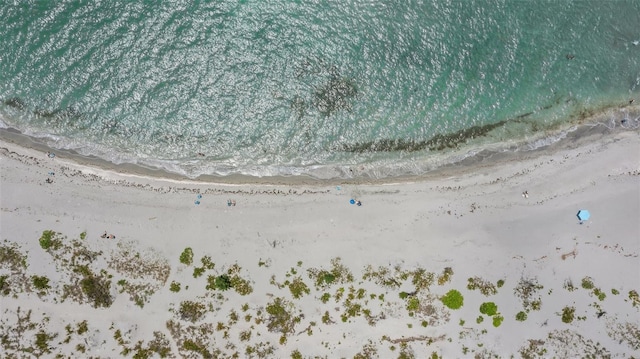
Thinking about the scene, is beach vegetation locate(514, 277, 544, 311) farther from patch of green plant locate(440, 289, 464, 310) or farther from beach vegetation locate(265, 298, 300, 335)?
beach vegetation locate(265, 298, 300, 335)

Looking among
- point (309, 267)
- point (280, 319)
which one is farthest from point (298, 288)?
point (280, 319)

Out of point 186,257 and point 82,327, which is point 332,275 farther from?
point 82,327

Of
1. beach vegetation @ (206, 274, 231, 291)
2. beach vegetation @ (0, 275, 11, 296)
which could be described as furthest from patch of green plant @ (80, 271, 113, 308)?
beach vegetation @ (206, 274, 231, 291)

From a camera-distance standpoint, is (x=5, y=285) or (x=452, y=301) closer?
(x=5, y=285)

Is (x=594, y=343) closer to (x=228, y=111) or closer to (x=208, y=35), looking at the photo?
(x=228, y=111)

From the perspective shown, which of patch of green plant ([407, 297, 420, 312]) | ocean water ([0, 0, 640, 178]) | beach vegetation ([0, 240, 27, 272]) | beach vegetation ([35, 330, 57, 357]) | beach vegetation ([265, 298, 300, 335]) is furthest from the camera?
ocean water ([0, 0, 640, 178])

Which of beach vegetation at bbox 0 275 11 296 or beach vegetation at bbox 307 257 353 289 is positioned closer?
beach vegetation at bbox 0 275 11 296

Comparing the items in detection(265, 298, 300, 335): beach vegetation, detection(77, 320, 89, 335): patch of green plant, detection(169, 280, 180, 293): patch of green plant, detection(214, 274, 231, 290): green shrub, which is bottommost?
detection(77, 320, 89, 335): patch of green plant
